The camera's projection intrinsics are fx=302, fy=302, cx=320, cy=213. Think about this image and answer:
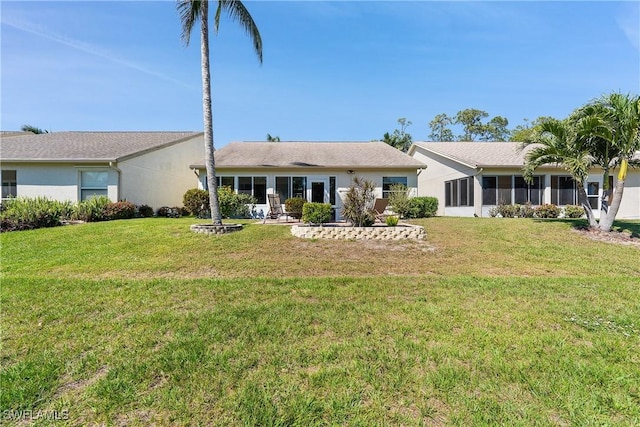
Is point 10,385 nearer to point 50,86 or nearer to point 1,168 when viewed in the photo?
point 50,86

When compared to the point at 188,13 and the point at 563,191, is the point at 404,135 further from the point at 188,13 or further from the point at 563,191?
the point at 188,13

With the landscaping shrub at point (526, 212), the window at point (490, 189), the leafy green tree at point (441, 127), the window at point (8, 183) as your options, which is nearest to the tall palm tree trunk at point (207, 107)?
the window at point (8, 183)

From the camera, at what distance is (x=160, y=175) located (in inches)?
673

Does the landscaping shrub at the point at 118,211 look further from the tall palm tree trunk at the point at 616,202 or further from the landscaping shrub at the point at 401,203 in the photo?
the tall palm tree trunk at the point at 616,202

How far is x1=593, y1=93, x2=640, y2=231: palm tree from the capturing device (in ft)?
30.5

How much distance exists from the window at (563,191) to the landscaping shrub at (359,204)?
1267 centimetres

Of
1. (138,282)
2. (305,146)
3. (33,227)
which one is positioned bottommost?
(138,282)

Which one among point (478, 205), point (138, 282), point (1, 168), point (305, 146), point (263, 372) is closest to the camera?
point (263, 372)

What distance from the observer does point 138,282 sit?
17.2ft

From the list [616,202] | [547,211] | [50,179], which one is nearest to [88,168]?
[50,179]

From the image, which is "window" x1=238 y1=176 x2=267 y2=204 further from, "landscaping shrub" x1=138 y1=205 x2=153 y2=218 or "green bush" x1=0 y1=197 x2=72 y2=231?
"green bush" x1=0 y1=197 x2=72 y2=231

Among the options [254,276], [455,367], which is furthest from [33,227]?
[455,367]

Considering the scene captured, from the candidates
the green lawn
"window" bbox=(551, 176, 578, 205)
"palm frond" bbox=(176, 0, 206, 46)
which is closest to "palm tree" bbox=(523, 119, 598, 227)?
the green lawn

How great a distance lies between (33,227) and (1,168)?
7238 millimetres
